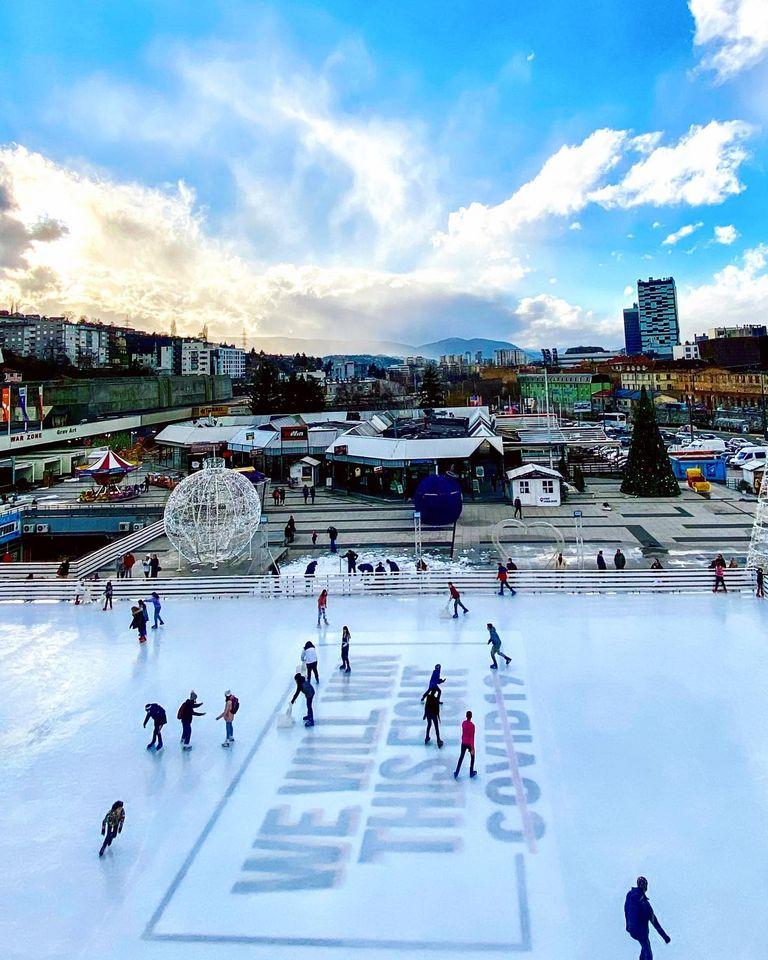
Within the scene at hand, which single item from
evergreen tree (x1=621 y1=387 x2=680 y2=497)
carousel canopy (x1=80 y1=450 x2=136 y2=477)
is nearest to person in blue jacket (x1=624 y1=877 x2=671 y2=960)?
evergreen tree (x1=621 y1=387 x2=680 y2=497)

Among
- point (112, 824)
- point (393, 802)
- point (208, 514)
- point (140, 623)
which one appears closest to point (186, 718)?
point (112, 824)

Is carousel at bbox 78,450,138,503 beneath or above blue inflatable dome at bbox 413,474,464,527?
above

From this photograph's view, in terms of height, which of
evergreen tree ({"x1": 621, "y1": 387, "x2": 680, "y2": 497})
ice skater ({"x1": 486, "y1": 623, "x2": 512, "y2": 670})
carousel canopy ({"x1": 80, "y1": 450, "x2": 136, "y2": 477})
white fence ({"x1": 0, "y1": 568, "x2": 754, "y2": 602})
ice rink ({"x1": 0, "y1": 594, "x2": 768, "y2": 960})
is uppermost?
carousel canopy ({"x1": 80, "y1": 450, "x2": 136, "y2": 477})

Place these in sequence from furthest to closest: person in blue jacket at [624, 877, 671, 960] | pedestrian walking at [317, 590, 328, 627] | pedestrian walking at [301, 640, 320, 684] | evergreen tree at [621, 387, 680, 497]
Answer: evergreen tree at [621, 387, 680, 497] < pedestrian walking at [317, 590, 328, 627] < pedestrian walking at [301, 640, 320, 684] < person in blue jacket at [624, 877, 671, 960]

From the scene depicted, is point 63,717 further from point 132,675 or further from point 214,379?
point 214,379

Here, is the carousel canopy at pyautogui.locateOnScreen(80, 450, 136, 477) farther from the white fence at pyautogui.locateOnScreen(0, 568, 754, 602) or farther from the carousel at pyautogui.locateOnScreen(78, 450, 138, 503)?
the white fence at pyautogui.locateOnScreen(0, 568, 754, 602)

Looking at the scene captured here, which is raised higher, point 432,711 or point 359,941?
point 432,711

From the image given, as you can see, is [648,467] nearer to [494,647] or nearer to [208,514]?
[494,647]
